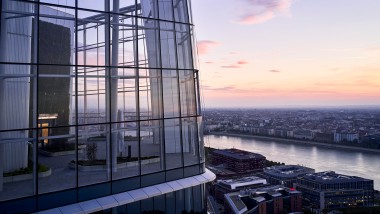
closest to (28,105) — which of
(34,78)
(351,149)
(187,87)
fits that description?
(34,78)

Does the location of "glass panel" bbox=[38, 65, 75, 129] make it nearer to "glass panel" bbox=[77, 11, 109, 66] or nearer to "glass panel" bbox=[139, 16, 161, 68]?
"glass panel" bbox=[77, 11, 109, 66]

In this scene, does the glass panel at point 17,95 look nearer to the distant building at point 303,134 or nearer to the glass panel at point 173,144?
the glass panel at point 173,144

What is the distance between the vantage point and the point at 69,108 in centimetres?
1239

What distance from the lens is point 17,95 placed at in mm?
10836

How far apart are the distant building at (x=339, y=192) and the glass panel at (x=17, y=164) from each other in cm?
5015

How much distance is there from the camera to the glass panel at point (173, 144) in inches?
522

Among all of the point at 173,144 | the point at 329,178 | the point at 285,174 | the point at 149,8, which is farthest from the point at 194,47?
the point at 285,174

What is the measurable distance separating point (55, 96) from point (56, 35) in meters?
2.86

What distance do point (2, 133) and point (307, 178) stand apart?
54441mm

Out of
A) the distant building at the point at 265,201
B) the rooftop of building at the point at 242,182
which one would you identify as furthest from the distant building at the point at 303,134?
the distant building at the point at 265,201

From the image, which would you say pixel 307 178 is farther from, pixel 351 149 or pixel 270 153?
pixel 351 149

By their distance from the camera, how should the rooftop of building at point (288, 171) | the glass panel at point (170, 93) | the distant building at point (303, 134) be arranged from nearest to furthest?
the glass panel at point (170, 93)
the rooftop of building at point (288, 171)
the distant building at point (303, 134)

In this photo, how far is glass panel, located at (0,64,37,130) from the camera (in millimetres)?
10156

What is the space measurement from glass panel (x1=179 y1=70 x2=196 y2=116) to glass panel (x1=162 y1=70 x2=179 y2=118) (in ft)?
1.14
